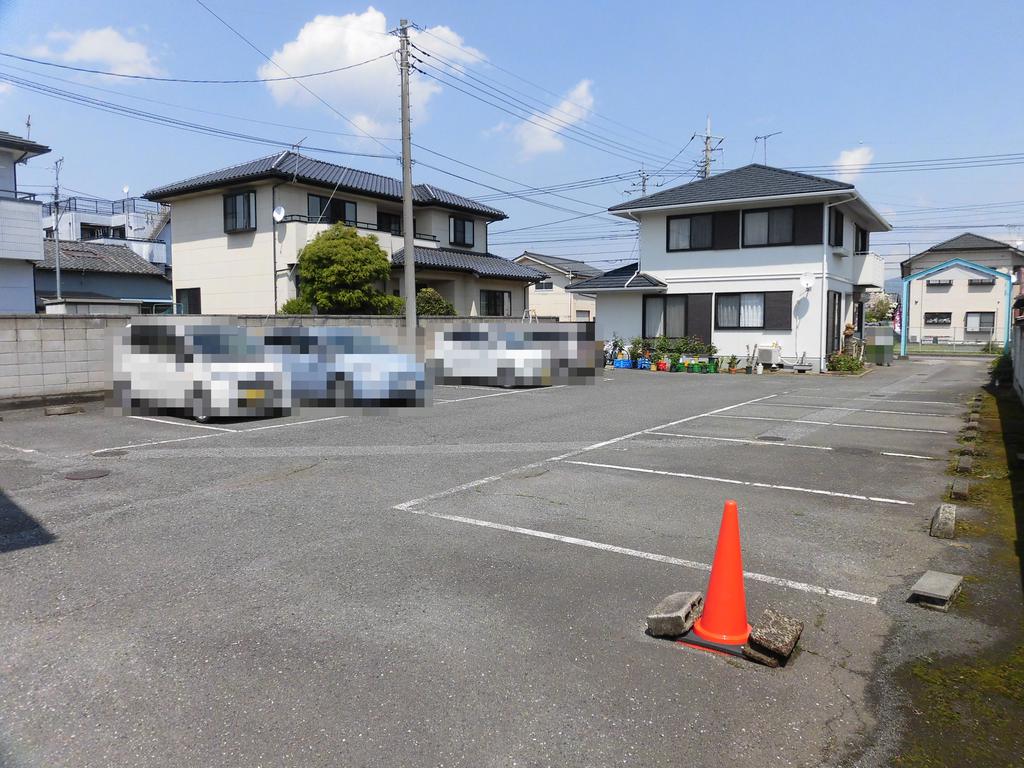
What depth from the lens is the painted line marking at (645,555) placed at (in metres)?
4.44

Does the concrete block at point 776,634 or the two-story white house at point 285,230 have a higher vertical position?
the two-story white house at point 285,230

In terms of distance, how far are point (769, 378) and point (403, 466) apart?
48.9 ft

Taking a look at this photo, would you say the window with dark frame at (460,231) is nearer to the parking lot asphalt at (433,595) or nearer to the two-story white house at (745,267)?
the two-story white house at (745,267)

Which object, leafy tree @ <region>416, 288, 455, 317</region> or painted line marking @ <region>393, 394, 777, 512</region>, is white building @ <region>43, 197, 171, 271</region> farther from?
painted line marking @ <region>393, 394, 777, 512</region>

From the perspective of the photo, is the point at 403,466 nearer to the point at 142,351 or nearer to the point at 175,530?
the point at 175,530

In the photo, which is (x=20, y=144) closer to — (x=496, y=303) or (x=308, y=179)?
(x=308, y=179)

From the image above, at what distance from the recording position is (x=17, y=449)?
29.0 ft

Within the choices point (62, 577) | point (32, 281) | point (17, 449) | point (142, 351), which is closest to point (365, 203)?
point (32, 281)

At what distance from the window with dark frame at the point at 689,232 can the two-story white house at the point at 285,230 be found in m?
7.86

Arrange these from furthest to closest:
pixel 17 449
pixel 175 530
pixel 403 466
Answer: pixel 17 449, pixel 403 466, pixel 175 530

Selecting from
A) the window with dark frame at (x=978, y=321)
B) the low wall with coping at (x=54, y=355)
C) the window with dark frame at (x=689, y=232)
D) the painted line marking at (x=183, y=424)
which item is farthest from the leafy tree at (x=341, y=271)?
the window with dark frame at (x=978, y=321)

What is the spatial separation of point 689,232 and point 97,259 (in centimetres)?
2565

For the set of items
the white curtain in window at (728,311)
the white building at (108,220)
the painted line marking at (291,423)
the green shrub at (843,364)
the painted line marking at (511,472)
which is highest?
the white building at (108,220)

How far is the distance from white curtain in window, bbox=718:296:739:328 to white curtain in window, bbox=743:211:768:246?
185 centimetres
